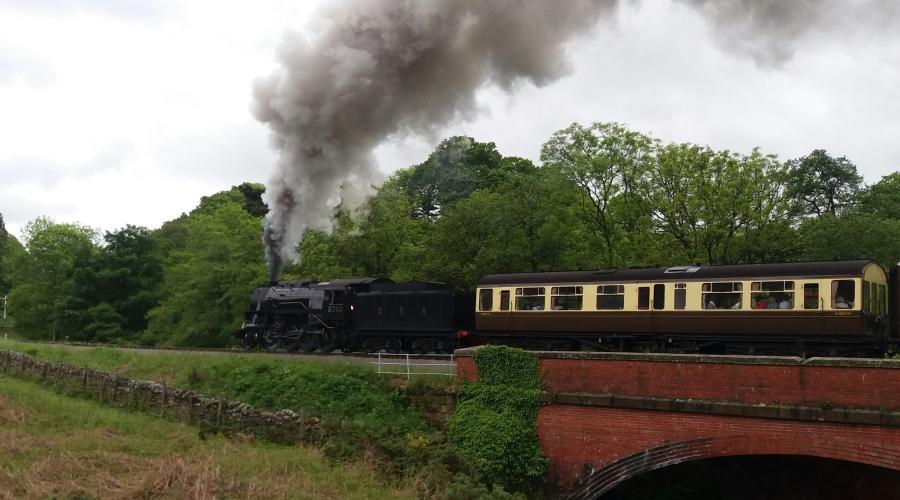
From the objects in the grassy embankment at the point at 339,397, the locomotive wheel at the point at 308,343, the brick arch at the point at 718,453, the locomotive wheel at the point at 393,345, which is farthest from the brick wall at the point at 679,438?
the locomotive wheel at the point at 308,343

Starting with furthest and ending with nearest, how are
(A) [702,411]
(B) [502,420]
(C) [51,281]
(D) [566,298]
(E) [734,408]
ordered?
1. (C) [51,281]
2. (D) [566,298]
3. (B) [502,420]
4. (A) [702,411]
5. (E) [734,408]

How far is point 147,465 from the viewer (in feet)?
47.5

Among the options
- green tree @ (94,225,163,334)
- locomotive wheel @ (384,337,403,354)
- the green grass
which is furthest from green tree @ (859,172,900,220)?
green tree @ (94,225,163,334)

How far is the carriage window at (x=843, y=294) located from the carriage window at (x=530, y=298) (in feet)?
25.7

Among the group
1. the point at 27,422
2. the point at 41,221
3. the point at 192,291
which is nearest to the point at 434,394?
the point at 27,422

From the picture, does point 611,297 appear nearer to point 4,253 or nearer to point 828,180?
point 828,180

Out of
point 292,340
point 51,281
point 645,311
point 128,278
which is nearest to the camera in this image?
point 645,311

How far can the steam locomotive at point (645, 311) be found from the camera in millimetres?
17531

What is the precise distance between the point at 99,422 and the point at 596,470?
1209cm

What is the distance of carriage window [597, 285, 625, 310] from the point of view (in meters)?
20.6

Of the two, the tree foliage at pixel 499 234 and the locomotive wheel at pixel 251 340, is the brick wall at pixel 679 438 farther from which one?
the locomotive wheel at pixel 251 340

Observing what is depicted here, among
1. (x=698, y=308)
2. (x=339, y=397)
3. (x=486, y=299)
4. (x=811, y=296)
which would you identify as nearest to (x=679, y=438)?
(x=698, y=308)

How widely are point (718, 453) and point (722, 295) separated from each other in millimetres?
5844

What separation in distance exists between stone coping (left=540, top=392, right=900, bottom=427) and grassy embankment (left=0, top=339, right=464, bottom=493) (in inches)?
125
